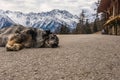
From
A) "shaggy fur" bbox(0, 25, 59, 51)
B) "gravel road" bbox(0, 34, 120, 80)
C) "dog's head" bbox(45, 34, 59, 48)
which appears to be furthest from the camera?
"dog's head" bbox(45, 34, 59, 48)

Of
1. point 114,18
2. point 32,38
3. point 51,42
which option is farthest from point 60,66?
point 114,18

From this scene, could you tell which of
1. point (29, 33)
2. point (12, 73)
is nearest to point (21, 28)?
point (29, 33)

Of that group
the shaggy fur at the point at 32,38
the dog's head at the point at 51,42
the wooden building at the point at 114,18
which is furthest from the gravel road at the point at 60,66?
the wooden building at the point at 114,18

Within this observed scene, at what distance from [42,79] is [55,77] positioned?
14.1 inches

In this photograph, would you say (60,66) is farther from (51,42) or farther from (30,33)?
(30,33)

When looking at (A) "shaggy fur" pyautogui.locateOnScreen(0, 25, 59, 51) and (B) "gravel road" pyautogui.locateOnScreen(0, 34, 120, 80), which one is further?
(A) "shaggy fur" pyautogui.locateOnScreen(0, 25, 59, 51)

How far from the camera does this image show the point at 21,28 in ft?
48.8

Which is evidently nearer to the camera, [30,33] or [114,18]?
[30,33]

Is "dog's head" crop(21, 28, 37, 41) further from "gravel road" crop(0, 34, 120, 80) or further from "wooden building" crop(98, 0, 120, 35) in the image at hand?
"wooden building" crop(98, 0, 120, 35)

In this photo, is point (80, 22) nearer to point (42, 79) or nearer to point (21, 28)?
point (21, 28)

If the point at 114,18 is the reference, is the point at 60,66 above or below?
below

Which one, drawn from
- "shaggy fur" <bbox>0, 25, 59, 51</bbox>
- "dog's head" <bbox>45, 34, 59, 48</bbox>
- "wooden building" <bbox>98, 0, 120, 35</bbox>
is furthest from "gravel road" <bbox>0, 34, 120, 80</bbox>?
"wooden building" <bbox>98, 0, 120, 35</bbox>

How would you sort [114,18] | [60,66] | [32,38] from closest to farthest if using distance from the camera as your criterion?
[60,66]
[32,38]
[114,18]

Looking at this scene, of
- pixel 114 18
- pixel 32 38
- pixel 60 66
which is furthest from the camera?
pixel 114 18
